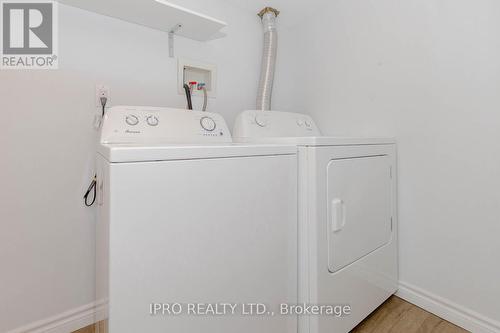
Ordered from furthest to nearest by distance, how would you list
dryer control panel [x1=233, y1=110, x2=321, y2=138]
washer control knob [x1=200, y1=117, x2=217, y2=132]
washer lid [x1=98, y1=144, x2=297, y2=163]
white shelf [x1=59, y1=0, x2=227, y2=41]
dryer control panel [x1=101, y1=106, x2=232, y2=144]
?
dryer control panel [x1=233, y1=110, x2=321, y2=138] < washer control knob [x1=200, y1=117, x2=217, y2=132] < white shelf [x1=59, y1=0, x2=227, y2=41] < dryer control panel [x1=101, y1=106, x2=232, y2=144] < washer lid [x1=98, y1=144, x2=297, y2=163]

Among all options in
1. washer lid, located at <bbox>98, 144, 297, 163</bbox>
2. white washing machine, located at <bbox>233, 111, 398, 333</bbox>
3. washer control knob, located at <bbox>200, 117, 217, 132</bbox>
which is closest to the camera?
washer lid, located at <bbox>98, 144, 297, 163</bbox>

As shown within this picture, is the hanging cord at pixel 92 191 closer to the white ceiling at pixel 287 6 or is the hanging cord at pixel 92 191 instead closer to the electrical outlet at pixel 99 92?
the electrical outlet at pixel 99 92

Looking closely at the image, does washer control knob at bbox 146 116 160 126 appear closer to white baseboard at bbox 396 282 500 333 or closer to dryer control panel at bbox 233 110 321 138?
dryer control panel at bbox 233 110 321 138

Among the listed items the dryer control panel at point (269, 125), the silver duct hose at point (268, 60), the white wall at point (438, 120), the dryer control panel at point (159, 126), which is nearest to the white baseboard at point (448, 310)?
the white wall at point (438, 120)

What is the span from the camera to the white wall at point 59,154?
1184 millimetres

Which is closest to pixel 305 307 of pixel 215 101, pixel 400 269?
pixel 400 269

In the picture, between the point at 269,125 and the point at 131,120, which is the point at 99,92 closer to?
the point at 131,120

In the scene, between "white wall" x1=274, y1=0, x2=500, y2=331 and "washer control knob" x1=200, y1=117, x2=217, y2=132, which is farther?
"washer control knob" x1=200, y1=117, x2=217, y2=132

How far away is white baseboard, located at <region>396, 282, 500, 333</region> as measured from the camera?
121 cm

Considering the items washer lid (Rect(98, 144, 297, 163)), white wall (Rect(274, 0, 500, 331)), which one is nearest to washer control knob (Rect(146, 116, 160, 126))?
washer lid (Rect(98, 144, 297, 163))

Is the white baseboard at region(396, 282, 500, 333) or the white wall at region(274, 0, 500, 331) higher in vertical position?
the white wall at region(274, 0, 500, 331)

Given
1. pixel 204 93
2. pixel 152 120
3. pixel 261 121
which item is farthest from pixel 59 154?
pixel 261 121

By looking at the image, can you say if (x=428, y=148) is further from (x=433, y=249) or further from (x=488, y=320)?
(x=488, y=320)

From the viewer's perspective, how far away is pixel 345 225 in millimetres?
1152
